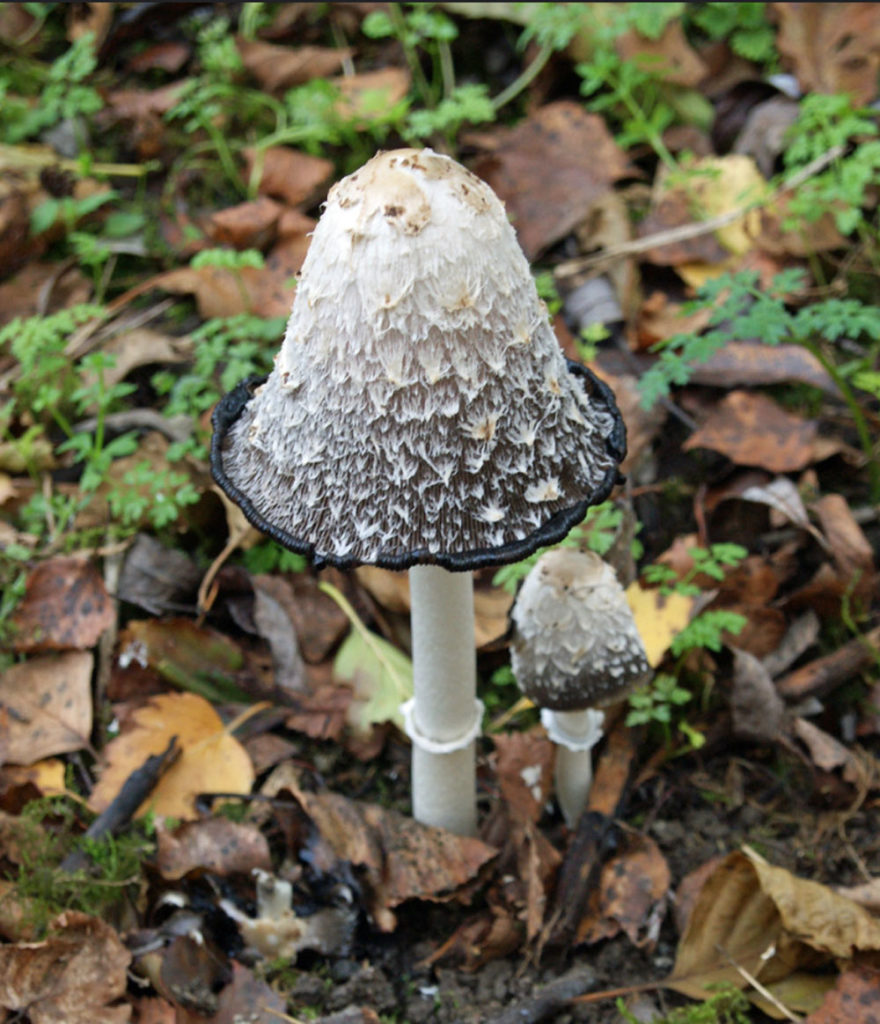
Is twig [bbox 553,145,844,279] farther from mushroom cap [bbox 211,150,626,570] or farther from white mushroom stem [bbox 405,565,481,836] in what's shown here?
mushroom cap [bbox 211,150,626,570]

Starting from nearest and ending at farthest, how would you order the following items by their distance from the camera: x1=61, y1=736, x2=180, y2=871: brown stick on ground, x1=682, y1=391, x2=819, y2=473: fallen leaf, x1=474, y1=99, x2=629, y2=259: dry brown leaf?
x1=61, y1=736, x2=180, y2=871: brown stick on ground
x1=682, y1=391, x2=819, y2=473: fallen leaf
x1=474, y1=99, x2=629, y2=259: dry brown leaf

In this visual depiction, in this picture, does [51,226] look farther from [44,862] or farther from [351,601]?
[44,862]

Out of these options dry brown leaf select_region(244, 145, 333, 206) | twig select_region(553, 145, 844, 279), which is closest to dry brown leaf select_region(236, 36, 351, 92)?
dry brown leaf select_region(244, 145, 333, 206)

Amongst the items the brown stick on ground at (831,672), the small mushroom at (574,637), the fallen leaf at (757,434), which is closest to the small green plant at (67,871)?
the small mushroom at (574,637)

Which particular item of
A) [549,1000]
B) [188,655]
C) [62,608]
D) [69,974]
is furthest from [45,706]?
[549,1000]

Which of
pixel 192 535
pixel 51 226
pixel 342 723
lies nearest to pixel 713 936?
pixel 342 723

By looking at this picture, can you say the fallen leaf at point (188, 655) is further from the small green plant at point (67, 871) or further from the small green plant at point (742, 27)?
the small green plant at point (742, 27)
